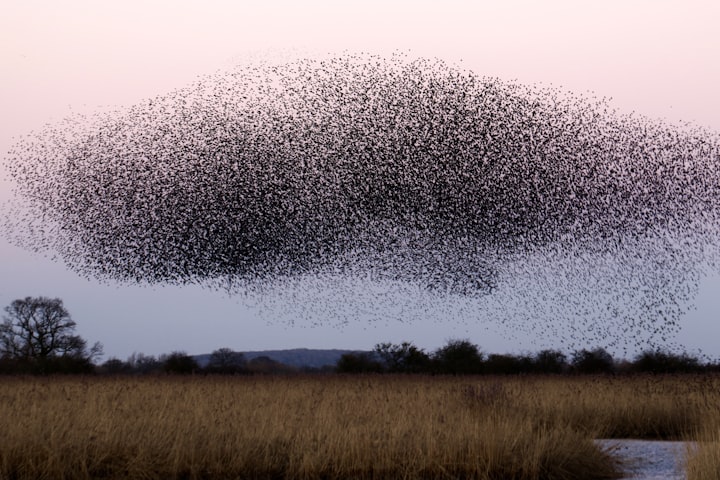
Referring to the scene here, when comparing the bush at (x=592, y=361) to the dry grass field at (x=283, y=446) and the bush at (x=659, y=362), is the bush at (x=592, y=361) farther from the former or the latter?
the dry grass field at (x=283, y=446)

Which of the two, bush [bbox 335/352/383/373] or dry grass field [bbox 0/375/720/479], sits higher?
bush [bbox 335/352/383/373]

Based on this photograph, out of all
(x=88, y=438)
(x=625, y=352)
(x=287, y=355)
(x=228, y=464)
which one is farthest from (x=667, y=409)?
(x=287, y=355)

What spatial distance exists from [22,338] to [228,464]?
3933 centimetres

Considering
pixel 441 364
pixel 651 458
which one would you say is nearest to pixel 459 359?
pixel 441 364

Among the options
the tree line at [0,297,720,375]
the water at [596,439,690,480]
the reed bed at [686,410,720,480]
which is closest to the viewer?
the reed bed at [686,410,720,480]

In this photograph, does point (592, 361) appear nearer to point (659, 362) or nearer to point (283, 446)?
point (659, 362)

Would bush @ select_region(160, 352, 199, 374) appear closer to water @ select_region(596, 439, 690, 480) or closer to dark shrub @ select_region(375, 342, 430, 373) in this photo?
dark shrub @ select_region(375, 342, 430, 373)

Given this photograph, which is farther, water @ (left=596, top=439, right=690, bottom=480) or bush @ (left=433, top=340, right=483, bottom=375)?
bush @ (left=433, top=340, right=483, bottom=375)

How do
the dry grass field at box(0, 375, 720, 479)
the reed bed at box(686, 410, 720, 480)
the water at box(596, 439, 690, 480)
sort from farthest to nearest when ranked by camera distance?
the water at box(596, 439, 690, 480) → the dry grass field at box(0, 375, 720, 479) → the reed bed at box(686, 410, 720, 480)

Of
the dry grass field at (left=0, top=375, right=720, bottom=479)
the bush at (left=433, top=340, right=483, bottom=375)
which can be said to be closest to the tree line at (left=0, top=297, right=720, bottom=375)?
the bush at (left=433, top=340, right=483, bottom=375)

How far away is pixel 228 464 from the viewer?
34.0ft

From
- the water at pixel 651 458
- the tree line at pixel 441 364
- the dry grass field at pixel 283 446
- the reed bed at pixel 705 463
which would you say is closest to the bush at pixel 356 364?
the tree line at pixel 441 364

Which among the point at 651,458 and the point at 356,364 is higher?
the point at 356,364

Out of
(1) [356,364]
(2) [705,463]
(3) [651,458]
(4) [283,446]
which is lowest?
(3) [651,458]
